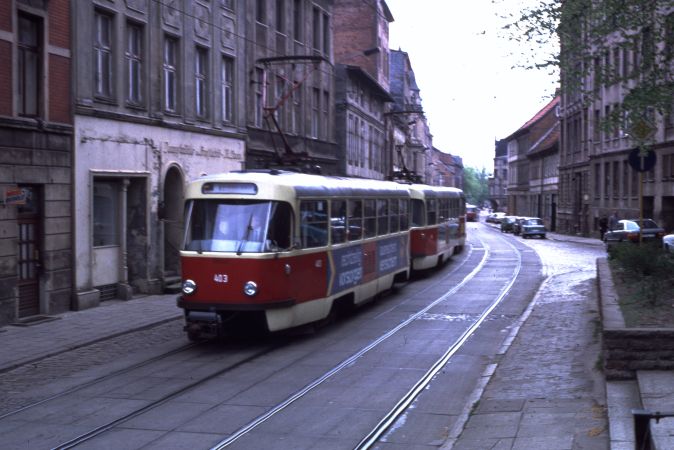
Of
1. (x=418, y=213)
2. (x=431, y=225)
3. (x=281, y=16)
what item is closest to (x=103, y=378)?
(x=418, y=213)

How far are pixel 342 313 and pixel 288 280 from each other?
470cm

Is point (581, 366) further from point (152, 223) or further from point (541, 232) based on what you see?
point (541, 232)

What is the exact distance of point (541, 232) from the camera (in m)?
57.9

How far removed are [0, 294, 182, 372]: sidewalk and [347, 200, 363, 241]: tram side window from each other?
13.0 ft

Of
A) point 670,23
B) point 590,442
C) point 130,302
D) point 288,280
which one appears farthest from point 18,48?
point 590,442

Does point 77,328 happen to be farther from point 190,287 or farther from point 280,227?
point 280,227

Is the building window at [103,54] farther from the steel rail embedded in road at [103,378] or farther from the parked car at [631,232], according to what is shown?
the parked car at [631,232]

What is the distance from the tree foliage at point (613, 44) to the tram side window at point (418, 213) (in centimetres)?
989

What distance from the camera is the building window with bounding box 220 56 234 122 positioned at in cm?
2697

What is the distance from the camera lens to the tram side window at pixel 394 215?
21062mm

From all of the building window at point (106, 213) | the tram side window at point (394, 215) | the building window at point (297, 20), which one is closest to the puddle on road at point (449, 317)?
the tram side window at point (394, 215)

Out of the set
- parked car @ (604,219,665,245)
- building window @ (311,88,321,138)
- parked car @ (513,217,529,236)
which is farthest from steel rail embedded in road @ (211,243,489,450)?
parked car @ (513,217,529,236)

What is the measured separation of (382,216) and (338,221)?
391 centimetres

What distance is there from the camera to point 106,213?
68.1 feet
